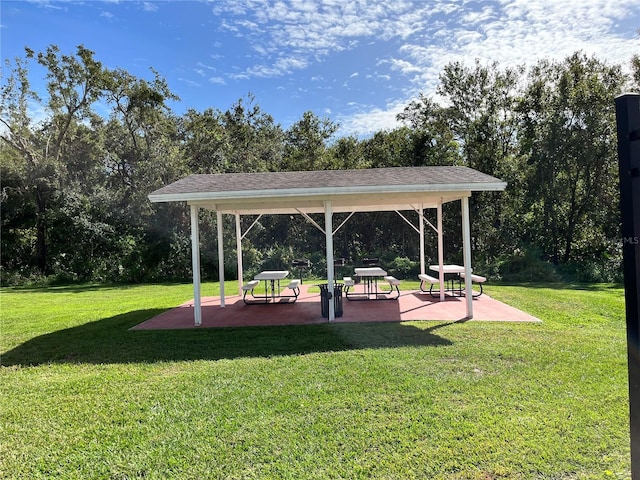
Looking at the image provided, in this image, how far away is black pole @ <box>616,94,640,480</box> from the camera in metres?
1.82

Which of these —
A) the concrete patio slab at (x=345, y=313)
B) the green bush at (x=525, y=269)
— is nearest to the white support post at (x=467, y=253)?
the concrete patio slab at (x=345, y=313)

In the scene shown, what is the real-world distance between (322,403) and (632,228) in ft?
10.2

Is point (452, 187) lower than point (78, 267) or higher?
higher

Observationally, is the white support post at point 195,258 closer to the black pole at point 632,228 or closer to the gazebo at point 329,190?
the gazebo at point 329,190

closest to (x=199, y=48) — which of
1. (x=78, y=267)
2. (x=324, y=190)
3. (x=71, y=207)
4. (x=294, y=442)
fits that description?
(x=71, y=207)

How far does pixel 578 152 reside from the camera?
15.9 meters

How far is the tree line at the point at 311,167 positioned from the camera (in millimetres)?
16172

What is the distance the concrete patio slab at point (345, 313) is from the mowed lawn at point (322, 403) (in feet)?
2.34

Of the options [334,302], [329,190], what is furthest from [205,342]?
[329,190]

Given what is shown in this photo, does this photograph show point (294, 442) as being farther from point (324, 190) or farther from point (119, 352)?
point (324, 190)

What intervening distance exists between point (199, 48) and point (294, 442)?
21446 millimetres

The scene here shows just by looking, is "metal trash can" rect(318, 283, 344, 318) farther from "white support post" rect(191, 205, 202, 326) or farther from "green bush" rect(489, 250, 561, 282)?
"green bush" rect(489, 250, 561, 282)

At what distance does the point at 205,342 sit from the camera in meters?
6.55

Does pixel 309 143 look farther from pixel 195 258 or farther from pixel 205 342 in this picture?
pixel 205 342
